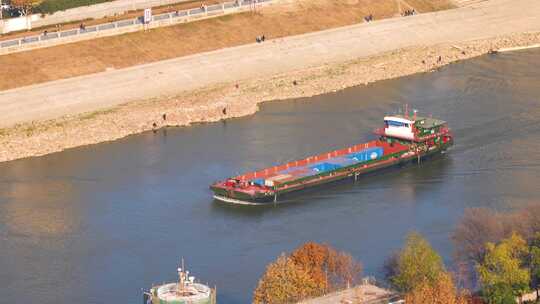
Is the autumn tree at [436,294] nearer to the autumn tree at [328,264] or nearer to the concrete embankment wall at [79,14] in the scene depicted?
the autumn tree at [328,264]

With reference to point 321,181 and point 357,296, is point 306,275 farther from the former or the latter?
point 321,181

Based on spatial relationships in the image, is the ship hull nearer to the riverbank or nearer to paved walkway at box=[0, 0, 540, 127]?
the riverbank

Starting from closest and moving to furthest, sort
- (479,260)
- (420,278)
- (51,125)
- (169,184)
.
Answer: (420,278) → (479,260) → (169,184) → (51,125)

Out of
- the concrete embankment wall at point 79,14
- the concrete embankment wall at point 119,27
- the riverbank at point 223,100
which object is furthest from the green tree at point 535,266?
the concrete embankment wall at point 79,14

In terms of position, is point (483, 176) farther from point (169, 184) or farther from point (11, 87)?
point (11, 87)

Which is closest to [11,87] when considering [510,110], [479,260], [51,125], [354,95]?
[51,125]

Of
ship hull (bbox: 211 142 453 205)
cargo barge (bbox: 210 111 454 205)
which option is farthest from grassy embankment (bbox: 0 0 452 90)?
ship hull (bbox: 211 142 453 205)

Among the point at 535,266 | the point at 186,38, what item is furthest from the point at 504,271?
the point at 186,38
